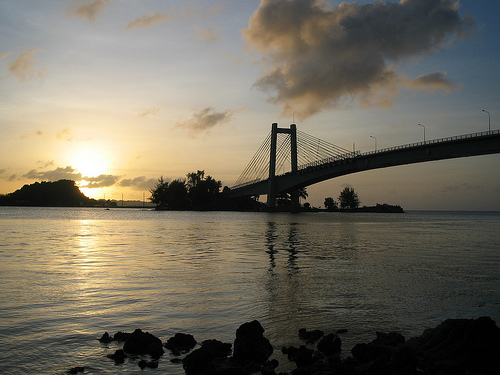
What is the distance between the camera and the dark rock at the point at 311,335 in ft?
26.0

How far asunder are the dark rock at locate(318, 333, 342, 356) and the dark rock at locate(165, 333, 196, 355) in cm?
229

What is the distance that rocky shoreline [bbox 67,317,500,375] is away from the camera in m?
6.02

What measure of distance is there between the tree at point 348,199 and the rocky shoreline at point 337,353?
586 ft

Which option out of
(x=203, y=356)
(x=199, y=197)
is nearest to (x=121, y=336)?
(x=203, y=356)

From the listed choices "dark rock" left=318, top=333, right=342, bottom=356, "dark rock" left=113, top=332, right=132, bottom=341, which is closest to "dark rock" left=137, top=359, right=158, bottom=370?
"dark rock" left=113, top=332, right=132, bottom=341

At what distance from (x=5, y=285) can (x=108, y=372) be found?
8.44m

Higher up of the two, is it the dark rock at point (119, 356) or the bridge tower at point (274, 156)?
the bridge tower at point (274, 156)

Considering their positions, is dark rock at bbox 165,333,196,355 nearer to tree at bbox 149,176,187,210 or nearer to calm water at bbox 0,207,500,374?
calm water at bbox 0,207,500,374

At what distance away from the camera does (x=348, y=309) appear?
33.9 ft

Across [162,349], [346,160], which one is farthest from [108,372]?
[346,160]

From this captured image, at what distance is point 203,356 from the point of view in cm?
661

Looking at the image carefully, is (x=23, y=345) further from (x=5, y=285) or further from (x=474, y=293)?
(x=474, y=293)

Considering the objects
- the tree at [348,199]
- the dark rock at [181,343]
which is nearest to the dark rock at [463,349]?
the dark rock at [181,343]

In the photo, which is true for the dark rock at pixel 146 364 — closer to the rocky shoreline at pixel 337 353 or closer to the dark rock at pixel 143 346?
the rocky shoreline at pixel 337 353
